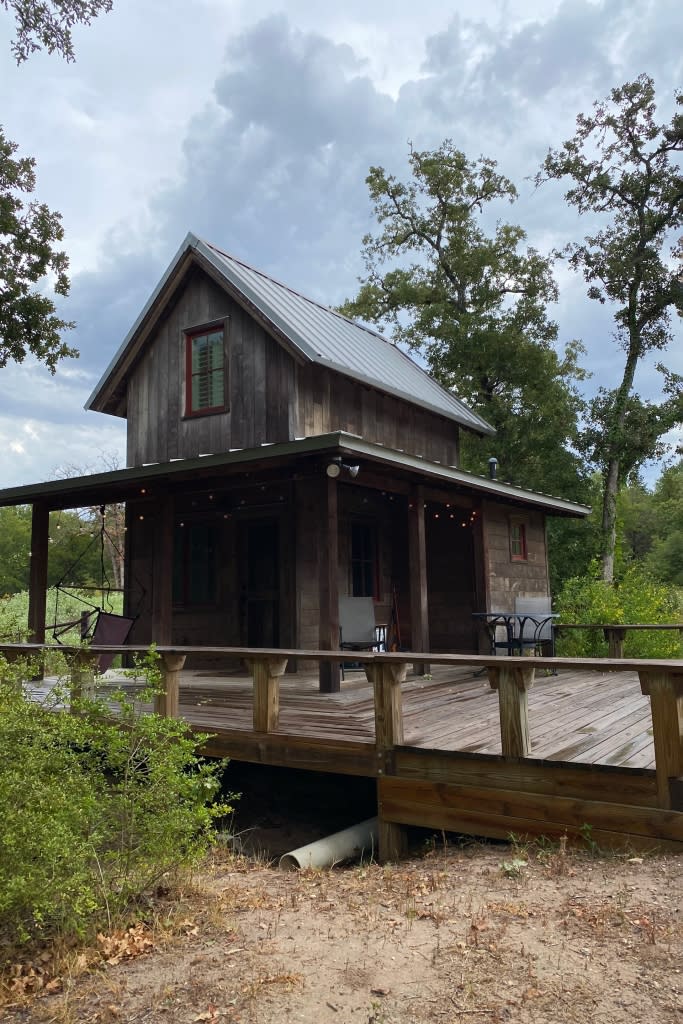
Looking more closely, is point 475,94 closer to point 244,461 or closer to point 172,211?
point 244,461

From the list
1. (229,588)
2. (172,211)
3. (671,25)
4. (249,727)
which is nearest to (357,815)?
(249,727)

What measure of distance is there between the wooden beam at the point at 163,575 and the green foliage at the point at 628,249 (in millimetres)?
14727

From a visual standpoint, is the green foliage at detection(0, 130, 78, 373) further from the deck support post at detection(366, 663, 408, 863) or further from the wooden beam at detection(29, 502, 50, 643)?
the deck support post at detection(366, 663, 408, 863)

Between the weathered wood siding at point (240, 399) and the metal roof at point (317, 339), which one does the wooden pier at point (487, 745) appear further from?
the metal roof at point (317, 339)

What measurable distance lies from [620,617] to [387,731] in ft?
31.5

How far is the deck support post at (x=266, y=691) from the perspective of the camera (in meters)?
6.29

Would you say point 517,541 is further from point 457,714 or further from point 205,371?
point 457,714

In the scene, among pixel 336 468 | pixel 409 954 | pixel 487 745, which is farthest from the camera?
pixel 336 468

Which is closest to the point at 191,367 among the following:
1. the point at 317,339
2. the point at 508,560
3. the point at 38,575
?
the point at 317,339

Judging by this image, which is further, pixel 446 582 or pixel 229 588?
pixel 446 582

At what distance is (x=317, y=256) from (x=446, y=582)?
7397cm

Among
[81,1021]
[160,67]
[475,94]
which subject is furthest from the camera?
[475,94]

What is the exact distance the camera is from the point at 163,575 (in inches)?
390

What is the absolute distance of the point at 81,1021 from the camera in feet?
10.2
